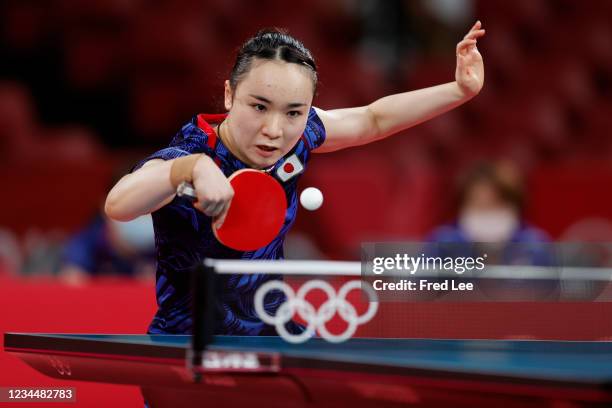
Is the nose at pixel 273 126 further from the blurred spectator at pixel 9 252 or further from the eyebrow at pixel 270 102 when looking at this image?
the blurred spectator at pixel 9 252

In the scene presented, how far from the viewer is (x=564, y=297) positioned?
1.96m

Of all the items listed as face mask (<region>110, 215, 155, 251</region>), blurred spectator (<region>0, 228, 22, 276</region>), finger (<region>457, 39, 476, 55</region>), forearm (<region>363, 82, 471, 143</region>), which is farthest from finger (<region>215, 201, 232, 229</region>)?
blurred spectator (<region>0, 228, 22, 276</region>)

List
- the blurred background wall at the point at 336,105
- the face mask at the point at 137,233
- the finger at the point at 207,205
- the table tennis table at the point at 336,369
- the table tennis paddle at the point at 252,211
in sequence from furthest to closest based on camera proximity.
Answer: the blurred background wall at the point at 336,105
the face mask at the point at 137,233
the table tennis paddle at the point at 252,211
the finger at the point at 207,205
the table tennis table at the point at 336,369

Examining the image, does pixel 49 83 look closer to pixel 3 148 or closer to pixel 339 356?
pixel 3 148

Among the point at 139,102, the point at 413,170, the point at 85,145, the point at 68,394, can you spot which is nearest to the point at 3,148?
the point at 85,145

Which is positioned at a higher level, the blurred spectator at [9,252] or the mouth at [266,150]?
the blurred spectator at [9,252]

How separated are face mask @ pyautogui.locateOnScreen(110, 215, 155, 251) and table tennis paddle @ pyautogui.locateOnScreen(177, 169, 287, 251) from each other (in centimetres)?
230

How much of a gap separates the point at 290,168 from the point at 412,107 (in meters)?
0.35

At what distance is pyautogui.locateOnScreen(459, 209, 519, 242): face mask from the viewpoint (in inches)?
168

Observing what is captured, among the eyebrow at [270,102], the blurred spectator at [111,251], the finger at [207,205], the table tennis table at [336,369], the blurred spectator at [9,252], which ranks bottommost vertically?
the table tennis table at [336,369]

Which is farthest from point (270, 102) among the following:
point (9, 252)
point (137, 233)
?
point (9, 252)

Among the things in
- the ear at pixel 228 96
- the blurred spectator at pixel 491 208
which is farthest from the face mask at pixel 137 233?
the ear at pixel 228 96

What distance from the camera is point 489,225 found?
4375 millimetres

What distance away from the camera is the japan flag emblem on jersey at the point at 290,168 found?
2.13m
